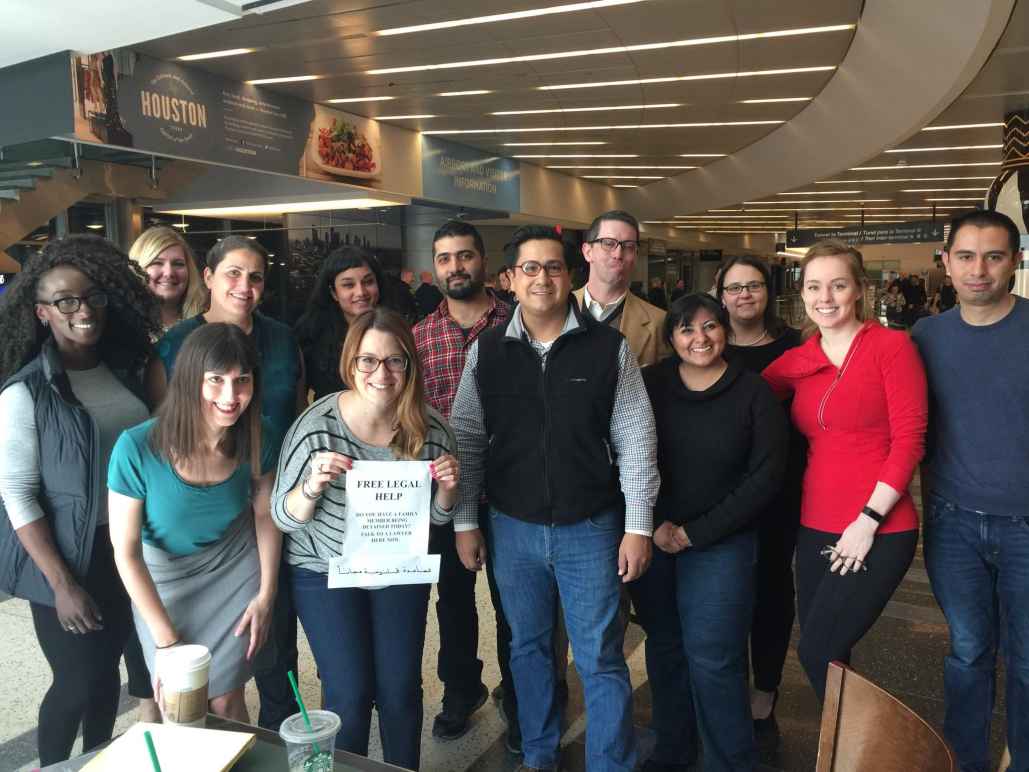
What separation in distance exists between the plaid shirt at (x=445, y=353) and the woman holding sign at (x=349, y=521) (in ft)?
2.11

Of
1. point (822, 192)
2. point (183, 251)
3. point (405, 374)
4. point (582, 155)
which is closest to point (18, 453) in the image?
point (405, 374)

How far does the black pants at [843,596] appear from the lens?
2.26 metres

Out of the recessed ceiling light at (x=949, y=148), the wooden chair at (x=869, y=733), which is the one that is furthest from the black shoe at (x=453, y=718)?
the recessed ceiling light at (x=949, y=148)

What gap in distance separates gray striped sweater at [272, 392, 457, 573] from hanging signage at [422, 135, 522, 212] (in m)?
10.3

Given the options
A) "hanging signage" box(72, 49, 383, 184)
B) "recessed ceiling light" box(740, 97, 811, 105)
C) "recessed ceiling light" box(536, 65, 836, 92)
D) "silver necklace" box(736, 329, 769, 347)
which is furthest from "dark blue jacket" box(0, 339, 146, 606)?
"recessed ceiling light" box(740, 97, 811, 105)

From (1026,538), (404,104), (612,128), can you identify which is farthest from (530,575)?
(612,128)

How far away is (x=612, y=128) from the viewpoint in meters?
11.0

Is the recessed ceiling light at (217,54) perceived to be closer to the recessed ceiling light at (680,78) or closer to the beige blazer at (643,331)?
the recessed ceiling light at (680,78)

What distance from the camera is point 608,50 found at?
24.2 feet

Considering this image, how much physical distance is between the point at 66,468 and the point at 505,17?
5647 millimetres

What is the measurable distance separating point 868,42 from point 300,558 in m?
7.15

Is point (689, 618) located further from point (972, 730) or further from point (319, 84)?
point (319, 84)

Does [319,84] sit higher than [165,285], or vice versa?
[319,84]

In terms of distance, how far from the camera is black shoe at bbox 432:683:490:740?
114 inches
